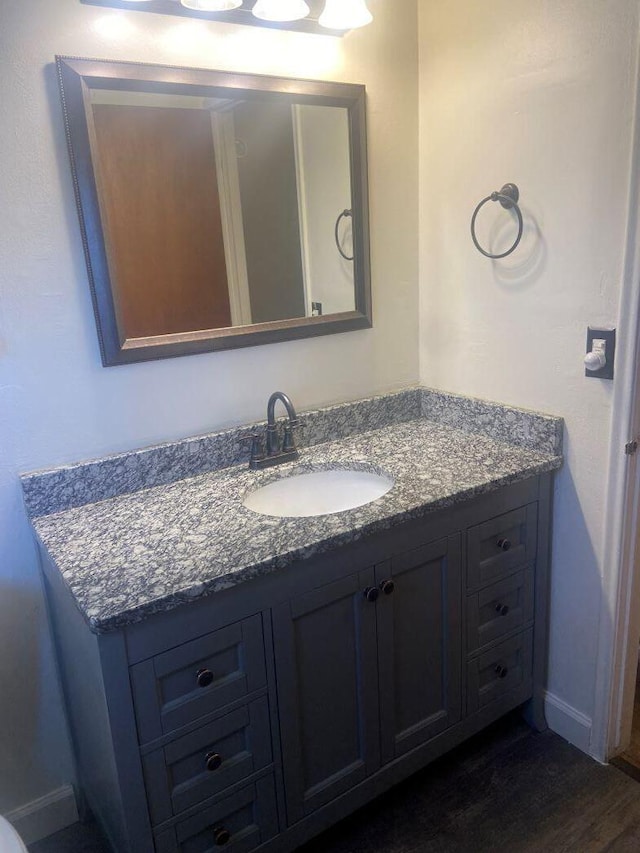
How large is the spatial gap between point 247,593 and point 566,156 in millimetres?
1275

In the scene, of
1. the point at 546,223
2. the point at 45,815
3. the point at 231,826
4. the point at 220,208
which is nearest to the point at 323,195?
the point at 220,208

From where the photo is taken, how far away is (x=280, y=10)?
5.15 feet

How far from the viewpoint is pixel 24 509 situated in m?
1.50

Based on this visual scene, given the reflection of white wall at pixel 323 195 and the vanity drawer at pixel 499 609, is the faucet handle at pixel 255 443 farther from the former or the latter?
the vanity drawer at pixel 499 609

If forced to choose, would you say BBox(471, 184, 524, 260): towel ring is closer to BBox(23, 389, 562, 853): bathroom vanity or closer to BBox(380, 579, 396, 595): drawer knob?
BBox(23, 389, 562, 853): bathroom vanity

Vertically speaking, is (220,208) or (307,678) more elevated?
(220,208)

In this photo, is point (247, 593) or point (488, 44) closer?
point (247, 593)

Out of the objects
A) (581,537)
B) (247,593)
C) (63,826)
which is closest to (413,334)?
(581,537)

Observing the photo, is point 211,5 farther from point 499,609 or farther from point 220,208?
point 499,609

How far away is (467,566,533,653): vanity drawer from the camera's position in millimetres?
1701

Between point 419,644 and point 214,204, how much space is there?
1224 mm

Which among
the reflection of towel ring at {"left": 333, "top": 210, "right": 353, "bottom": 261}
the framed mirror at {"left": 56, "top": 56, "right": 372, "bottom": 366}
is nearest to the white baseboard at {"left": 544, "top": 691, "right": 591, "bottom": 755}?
the framed mirror at {"left": 56, "top": 56, "right": 372, "bottom": 366}

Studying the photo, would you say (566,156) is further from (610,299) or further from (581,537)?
(581,537)

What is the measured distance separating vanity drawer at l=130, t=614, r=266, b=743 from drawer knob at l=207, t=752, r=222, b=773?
0.32 ft
